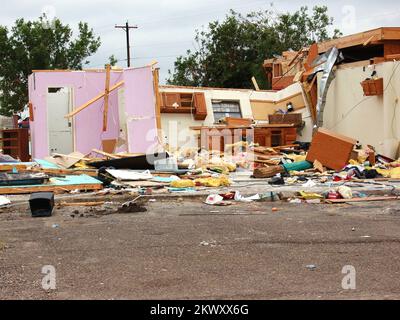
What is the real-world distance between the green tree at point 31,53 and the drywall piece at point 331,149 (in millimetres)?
26649

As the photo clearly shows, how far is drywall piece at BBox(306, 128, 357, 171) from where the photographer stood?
14078 millimetres

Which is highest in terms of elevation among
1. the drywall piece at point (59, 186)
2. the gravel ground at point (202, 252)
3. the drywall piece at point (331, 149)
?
the drywall piece at point (331, 149)

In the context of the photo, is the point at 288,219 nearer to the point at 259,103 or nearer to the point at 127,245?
the point at 127,245

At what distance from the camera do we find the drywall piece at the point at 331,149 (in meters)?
14.1

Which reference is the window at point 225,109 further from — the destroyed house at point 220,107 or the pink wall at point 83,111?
the pink wall at point 83,111

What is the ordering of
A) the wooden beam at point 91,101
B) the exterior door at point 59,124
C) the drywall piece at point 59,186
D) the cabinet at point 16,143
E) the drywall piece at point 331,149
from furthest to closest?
1. the cabinet at point 16,143
2. the exterior door at point 59,124
3. the wooden beam at point 91,101
4. the drywall piece at point 331,149
5. the drywall piece at point 59,186

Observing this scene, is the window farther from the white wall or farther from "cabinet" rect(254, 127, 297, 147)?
the white wall

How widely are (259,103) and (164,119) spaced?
350 cm

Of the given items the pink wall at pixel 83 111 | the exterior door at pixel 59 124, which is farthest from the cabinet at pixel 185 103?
the exterior door at pixel 59 124

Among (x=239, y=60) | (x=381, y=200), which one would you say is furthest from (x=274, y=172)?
(x=239, y=60)

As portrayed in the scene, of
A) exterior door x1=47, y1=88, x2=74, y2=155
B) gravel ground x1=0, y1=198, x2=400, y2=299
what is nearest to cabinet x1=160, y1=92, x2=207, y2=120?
exterior door x1=47, y1=88, x2=74, y2=155

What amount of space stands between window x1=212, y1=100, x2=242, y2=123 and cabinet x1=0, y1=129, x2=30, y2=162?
6462 millimetres
